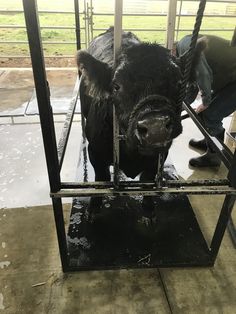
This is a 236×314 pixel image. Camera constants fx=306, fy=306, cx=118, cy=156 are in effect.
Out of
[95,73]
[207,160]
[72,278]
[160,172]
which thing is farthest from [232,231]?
[95,73]

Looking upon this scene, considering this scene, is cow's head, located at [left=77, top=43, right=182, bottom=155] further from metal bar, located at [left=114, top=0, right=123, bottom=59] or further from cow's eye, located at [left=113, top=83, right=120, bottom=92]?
metal bar, located at [left=114, top=0, right=123, bottom=59]

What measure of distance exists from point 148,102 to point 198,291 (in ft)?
4.65

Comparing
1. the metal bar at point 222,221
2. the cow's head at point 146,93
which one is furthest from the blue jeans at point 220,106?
the cow's head at point 146,93

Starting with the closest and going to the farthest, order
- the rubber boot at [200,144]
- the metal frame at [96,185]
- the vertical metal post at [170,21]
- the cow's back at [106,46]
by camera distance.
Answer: the metal frame at [96,185]
the vertical metal post at [170,21]
the cow's back at [106,46]
the rubber boot at [200,144]

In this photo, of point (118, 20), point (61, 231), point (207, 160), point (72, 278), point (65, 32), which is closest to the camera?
point (118, 20)

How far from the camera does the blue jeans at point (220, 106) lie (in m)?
3.08

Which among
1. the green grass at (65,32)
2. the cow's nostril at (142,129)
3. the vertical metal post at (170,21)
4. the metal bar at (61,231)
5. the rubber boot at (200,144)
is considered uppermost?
the vertical metal post at (170,21)

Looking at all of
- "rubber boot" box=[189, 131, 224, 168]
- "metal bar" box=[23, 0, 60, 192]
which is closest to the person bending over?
"rubber boot" box=[189, 131, 224, 168]

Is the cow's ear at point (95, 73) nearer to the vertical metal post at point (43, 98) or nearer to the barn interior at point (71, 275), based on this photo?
the vertical metal post at point (43, 98)

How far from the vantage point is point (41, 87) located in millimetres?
1554

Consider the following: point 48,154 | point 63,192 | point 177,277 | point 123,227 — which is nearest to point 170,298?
point 177,277

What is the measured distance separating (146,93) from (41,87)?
0.55 metres

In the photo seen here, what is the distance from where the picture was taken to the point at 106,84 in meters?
2.00

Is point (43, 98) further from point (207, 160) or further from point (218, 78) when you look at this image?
point (207, 160)
